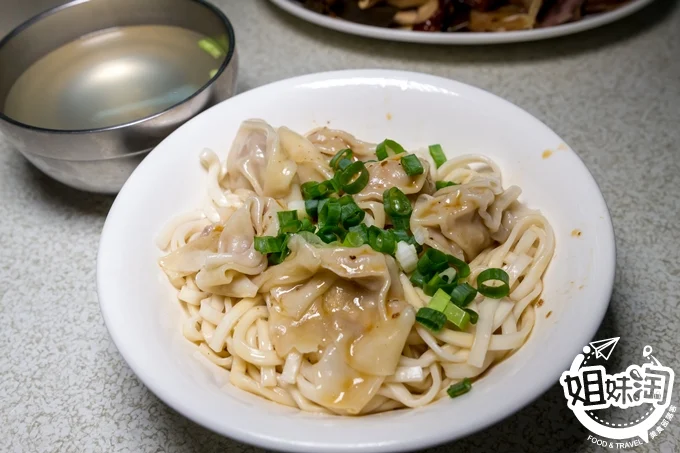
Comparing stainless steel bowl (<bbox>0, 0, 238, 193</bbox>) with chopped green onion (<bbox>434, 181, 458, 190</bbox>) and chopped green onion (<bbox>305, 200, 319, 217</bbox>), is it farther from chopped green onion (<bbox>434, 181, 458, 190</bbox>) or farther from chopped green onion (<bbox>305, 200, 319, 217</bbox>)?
chopped green onion (<bbox>434, 181, 458, 190</bbox>)

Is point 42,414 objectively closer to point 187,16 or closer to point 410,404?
point 410,404

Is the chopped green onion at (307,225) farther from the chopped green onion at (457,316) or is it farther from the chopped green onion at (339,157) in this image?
the chopped green onion at (457,316)

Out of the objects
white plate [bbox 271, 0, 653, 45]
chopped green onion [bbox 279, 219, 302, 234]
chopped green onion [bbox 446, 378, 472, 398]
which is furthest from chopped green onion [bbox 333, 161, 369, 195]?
white plate [bbox 271, 0, 653, 45]

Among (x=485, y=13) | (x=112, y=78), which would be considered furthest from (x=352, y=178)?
(x=485, y=13)

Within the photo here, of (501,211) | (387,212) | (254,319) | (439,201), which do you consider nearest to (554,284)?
(501,211)

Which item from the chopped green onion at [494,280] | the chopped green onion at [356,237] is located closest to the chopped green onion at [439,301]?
the chopped green onion at [494,280]
